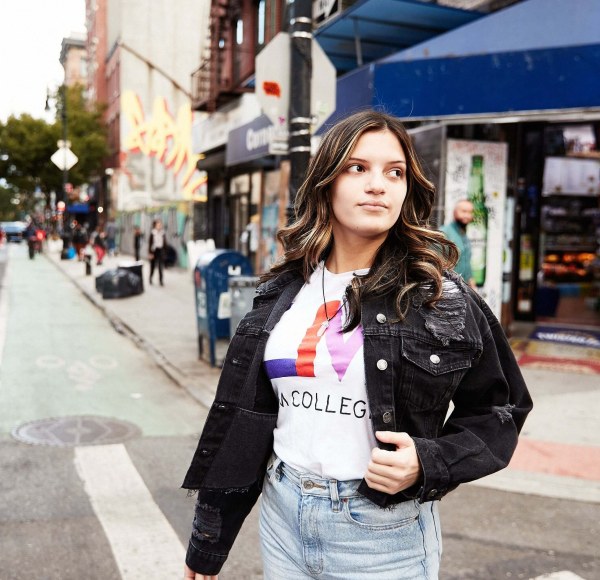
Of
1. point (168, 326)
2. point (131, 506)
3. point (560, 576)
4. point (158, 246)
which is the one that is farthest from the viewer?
point (158, 246)

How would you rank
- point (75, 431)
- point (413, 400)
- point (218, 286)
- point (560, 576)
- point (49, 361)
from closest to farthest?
1. point (413, 400)
2. point (560, 576)
3. point (75, 431)
4. point (218, 286)
5. point (49, 361)

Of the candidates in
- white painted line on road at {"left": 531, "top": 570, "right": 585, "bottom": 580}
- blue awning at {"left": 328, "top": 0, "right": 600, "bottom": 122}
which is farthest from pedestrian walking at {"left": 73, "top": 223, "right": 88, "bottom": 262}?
white painted line on road at {"left": 531, "top": 570, "right": 585, "bottom": 580}

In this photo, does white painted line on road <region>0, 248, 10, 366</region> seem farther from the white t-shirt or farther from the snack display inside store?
the snack display inside store

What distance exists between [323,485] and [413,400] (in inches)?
12.8

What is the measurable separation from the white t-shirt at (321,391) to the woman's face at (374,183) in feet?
0.54

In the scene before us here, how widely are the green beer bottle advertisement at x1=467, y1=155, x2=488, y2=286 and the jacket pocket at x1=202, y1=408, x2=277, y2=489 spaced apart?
8641 millimetres

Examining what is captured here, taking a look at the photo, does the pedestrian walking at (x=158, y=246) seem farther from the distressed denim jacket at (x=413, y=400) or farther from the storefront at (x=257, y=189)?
the distressed denim jacket at (x=413, y=400)

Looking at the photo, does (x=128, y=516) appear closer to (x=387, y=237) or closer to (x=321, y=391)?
(x=321, y=391)

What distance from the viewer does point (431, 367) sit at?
1.71m

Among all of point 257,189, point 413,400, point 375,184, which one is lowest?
point 413,400

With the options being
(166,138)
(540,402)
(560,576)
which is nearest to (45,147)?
(166,138)

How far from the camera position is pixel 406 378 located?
1.73m

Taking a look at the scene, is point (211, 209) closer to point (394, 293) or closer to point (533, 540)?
point (533, 540)

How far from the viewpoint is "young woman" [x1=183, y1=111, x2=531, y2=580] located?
5.67ft
